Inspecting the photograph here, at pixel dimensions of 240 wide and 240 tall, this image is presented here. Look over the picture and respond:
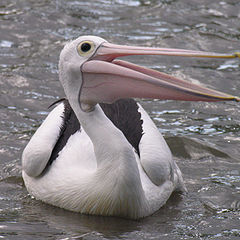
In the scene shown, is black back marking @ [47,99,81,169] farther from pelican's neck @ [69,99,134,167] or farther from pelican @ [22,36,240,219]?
pelican's neck @ [69,99,134,167]

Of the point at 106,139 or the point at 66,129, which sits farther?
the point at 66,129

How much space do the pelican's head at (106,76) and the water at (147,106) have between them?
1.02m

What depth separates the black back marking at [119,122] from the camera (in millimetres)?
5780

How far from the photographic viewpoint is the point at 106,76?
4855 mm

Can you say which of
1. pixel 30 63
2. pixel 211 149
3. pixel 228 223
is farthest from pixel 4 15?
pixel 228 223

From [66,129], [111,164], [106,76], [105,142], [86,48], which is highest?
[86,48]

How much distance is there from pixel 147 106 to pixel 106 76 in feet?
10.8

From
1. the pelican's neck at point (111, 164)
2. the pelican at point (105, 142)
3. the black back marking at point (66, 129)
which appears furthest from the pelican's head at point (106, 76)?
the black back marking at point (66, 129)

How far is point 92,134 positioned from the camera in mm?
4992

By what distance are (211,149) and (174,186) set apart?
1.15m

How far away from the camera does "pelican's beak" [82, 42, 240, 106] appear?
4.61 m

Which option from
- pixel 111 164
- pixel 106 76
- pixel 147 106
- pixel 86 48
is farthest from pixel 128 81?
pixel 147 106

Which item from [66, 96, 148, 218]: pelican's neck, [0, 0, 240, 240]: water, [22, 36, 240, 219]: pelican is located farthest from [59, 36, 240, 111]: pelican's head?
[0, 0, 240, 240]: water

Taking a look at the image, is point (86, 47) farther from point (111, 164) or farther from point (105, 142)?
point (111, 164)
